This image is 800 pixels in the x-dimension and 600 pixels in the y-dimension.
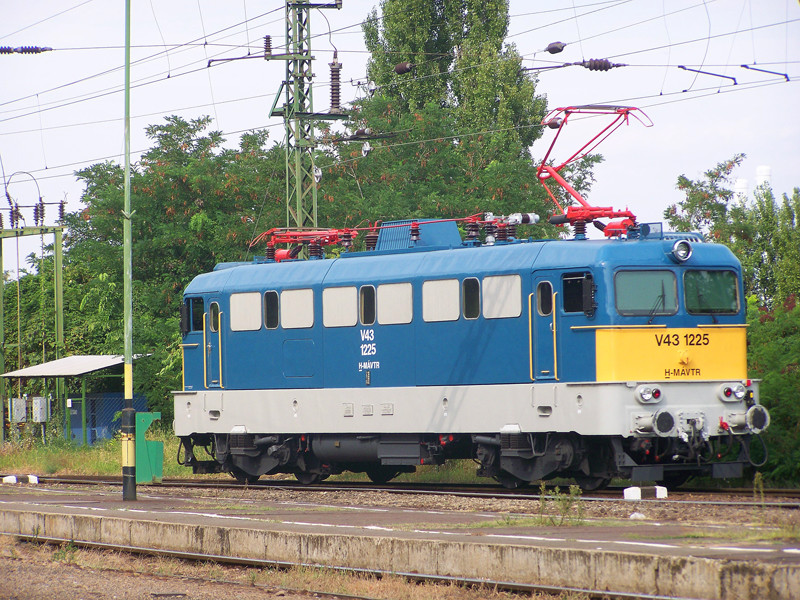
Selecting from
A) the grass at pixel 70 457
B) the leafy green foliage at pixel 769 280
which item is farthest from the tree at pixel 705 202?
the grass at pixel 70 457

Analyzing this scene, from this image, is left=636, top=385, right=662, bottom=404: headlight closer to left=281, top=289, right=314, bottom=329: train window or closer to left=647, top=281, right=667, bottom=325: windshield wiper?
left=647, top=281, right=667, bottom=325: windshield wiper

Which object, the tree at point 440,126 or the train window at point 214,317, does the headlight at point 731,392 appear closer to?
the train window at point 214,317

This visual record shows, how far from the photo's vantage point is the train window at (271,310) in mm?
21844

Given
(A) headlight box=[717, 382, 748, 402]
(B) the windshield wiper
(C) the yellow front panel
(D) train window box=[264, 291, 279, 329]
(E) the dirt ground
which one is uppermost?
(D) train window box=[264, 291, 279, 329]

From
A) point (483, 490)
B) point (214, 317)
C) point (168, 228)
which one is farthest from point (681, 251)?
point (168, 228)

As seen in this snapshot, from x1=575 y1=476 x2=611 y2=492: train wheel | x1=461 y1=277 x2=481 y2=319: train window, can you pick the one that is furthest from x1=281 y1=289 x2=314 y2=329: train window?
x1=575 y1=476 x2=611 y2=492: train wheel

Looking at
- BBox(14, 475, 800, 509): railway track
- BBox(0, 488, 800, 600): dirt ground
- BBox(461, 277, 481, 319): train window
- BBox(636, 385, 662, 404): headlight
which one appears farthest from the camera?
BBox(461, 277, 481, 319): train window

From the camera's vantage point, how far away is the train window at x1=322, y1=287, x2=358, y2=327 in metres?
20.6

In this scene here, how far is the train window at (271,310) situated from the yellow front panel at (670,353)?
6647 mm

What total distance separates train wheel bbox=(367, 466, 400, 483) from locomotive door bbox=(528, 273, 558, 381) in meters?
5.31

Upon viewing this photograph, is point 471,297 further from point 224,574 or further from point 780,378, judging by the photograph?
point 224,574

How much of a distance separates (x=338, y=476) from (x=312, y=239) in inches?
199

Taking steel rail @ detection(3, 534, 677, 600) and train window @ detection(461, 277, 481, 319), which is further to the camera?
train window @ detection(461, 277, 481, 319)

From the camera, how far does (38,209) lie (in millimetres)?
41062
